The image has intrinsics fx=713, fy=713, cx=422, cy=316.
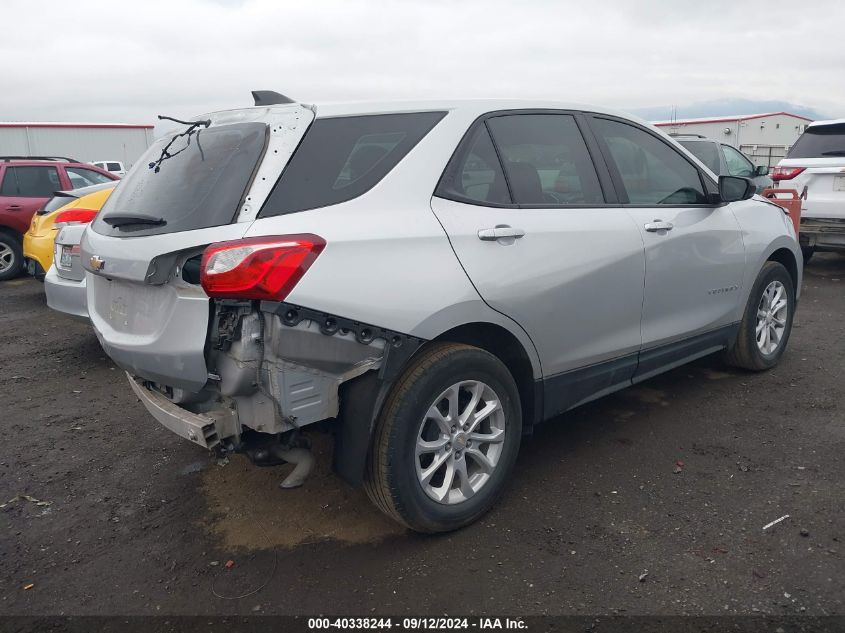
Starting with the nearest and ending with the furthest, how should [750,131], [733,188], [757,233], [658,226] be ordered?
[658,226] < [733,188] < [757,233] < [750,131]

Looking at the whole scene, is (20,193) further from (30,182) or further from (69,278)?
(69,278)

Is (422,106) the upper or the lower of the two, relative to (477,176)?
upper

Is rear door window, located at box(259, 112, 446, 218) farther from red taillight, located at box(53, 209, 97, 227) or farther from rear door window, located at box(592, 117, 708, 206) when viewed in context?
red taillight, located at box(53, 209, 97, 227)

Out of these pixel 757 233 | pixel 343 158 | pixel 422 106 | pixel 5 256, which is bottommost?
pixel 5 256

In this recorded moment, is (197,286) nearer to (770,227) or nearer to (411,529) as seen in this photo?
(411,529)

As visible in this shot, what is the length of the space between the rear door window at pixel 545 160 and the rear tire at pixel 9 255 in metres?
9.60

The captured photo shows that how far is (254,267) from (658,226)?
7.53ft

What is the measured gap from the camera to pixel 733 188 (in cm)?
429

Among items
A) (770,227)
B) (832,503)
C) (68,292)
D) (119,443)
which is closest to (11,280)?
(68,292)

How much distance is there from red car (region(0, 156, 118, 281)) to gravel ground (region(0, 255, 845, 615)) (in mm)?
6843

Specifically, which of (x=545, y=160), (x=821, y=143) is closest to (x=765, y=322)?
(x=545, y=160)

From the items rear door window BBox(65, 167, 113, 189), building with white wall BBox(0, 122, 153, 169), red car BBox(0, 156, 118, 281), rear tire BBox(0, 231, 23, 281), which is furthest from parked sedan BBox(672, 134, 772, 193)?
building with white wall BBox(0, 122, 153, 169)

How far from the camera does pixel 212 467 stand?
3.85m

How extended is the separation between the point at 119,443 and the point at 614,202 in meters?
3.13
